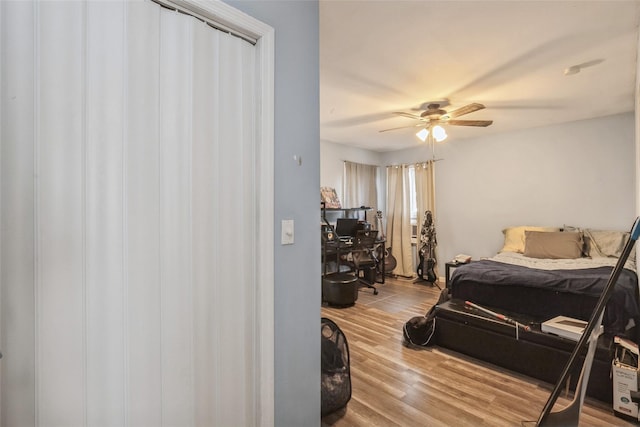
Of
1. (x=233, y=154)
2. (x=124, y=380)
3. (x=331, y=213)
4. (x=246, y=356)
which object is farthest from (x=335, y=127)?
(x=124, y=380)

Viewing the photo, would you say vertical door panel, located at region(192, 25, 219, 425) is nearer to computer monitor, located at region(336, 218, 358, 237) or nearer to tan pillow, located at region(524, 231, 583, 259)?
computer monitor, located at region(336, 218, 358, 237)

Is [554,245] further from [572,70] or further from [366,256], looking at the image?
[366,256]

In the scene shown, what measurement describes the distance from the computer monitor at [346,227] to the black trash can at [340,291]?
42.1 inches

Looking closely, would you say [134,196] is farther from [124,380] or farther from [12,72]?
[124,380]

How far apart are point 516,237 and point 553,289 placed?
1.88 meters

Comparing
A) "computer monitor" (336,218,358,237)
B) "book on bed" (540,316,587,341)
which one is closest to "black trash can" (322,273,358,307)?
"computer monitor" (336,218,358,237)

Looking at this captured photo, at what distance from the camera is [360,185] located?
561cm

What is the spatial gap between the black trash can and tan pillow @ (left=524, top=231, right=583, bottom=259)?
2.26 m

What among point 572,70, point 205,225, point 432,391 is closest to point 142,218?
point 205,225

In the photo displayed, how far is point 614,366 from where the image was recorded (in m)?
1.77

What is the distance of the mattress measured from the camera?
211 centimetres

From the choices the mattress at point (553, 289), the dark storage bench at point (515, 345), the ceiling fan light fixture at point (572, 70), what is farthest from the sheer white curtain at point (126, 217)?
the ceiling fan light fixture at point (572, 70)

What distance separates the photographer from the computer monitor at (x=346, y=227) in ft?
15.5

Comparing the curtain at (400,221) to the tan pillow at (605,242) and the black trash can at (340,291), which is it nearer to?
the black trash can at (340,291)
